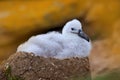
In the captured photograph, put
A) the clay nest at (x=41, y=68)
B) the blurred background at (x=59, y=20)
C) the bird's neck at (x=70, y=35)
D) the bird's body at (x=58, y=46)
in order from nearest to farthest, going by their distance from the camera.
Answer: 1. the clay nest at (x=41, y=68)
2. the bird's body at (x=58, y=46)
3. the bird's neck at (x=70, y=35)
4. the blurred background at (x=59, y=20)

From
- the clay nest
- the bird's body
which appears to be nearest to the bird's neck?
the bird's body

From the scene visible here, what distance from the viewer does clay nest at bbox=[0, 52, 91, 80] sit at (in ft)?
18.3

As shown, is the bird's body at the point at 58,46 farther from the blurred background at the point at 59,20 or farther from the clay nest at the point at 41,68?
the blurred background at the point at 59,20

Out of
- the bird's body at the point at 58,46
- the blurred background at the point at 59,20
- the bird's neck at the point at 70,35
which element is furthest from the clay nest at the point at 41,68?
the blurred background at the point at 59,20

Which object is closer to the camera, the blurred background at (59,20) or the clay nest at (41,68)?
the clay nest at (41,68)

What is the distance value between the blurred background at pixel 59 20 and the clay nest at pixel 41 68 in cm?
580

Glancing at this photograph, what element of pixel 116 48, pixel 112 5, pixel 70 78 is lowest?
pixel 70 78

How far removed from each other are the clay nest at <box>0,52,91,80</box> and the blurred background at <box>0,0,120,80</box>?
19.0 ft

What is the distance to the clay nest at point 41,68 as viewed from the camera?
5.58 m

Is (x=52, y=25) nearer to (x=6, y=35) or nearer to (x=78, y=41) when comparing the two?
(x=6, y=35)

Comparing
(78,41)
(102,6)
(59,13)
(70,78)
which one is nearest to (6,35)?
(59,13)

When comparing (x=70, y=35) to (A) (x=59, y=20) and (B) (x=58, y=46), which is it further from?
(A) (x=59, y=20)

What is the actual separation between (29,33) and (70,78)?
6.62 metres

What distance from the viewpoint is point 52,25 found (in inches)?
477
